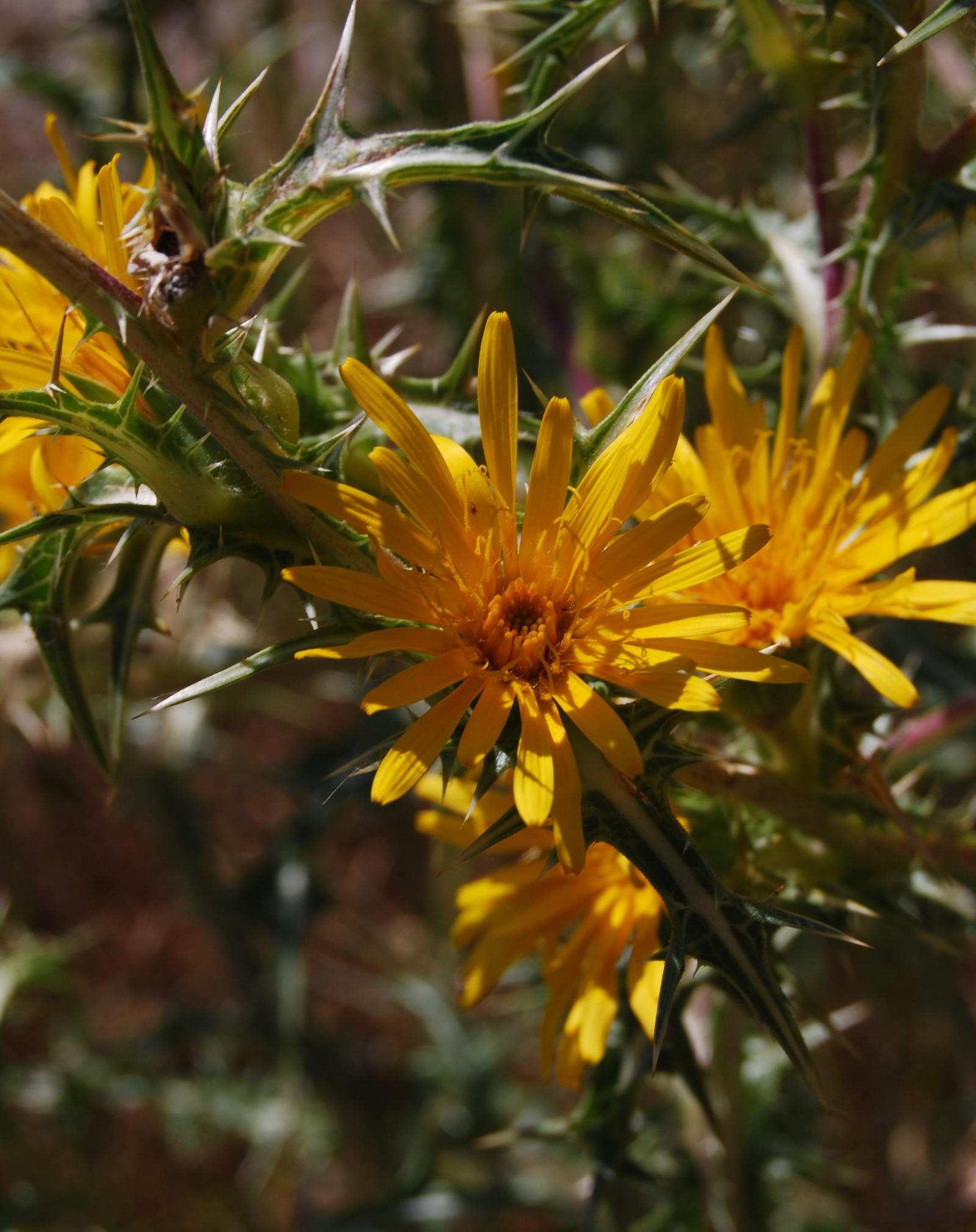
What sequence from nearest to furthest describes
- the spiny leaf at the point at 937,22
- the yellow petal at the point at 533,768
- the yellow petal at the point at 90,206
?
the yellow petal at the point at 533,768 → the spiny leaf at the point at 937,22 → the yellow petal at the point at 90,206

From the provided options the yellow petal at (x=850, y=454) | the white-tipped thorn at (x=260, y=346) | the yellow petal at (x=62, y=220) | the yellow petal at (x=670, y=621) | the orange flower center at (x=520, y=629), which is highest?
the yellow petal at (x=62, y=220)

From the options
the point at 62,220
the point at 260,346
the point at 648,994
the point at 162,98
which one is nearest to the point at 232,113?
the point at 162,98

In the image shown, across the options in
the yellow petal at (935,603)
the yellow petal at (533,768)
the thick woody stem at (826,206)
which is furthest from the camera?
the thick woody stem at (826,206)

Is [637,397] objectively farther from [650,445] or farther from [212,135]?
[212,135]

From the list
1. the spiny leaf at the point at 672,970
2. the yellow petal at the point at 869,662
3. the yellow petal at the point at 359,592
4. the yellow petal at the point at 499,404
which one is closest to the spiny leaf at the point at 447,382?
the yellow petal at the point at 499,404

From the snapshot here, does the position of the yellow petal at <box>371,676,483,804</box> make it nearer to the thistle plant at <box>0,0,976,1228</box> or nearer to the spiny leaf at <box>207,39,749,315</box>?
the thistle plant at <box>0,0,976,1228</box>

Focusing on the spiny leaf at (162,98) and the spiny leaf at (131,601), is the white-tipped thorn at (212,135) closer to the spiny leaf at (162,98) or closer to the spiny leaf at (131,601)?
the spiny leaf at (162,98)

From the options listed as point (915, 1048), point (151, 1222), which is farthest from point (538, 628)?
point (151, 1222)
